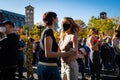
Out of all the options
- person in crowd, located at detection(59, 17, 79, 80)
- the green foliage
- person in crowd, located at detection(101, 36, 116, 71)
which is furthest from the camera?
the green foliage

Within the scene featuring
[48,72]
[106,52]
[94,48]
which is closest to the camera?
[48,72]

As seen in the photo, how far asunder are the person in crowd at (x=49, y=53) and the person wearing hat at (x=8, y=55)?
1.04 m

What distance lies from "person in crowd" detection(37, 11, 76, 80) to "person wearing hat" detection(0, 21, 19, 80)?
40.9 inches

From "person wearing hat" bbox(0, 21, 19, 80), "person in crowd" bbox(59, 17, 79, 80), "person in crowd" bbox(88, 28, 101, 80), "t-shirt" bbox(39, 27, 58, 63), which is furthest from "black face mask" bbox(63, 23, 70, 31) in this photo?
"person in crowd" bbox(88, 28, 101, 80)

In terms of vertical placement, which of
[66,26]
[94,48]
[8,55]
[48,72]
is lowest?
[48,72]

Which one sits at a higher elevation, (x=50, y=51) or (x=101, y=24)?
(x=101, y=24)

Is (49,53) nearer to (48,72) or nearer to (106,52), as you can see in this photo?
(48,72)

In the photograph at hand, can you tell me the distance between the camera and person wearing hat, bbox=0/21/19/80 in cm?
567

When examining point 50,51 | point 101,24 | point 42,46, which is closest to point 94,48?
point 42,46

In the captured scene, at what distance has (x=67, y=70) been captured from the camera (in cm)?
574

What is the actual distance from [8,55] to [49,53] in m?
1.32

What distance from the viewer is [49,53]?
15.3ft

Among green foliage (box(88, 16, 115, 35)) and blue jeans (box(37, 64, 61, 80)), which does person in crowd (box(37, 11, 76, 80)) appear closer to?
blue jeans (box(37, 64, 61, 80))

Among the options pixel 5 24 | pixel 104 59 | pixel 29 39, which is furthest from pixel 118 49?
pixel 104 59
